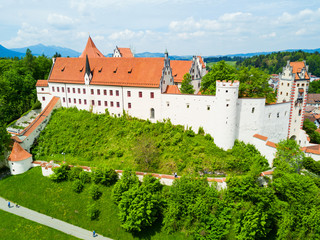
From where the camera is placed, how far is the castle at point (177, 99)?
36812 millimetres

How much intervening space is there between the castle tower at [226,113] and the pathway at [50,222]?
70.4 ft

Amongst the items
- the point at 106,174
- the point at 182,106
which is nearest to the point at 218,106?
the point at 182,106

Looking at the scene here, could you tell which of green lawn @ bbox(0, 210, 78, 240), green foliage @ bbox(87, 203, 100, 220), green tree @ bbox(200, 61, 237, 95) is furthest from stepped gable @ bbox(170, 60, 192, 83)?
green lawn @ bbox(0, 210, 78, 240)

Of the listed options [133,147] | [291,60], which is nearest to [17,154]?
[133,147]

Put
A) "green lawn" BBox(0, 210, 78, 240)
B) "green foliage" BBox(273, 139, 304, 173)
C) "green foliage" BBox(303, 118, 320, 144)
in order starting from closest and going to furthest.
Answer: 1. "green lawn" BBox(0, 210, 78, 240)
2. "green foliage" BBox(273, 139, 304, 173)
3. "green foliage" BBox(303, 118, 320, 144)

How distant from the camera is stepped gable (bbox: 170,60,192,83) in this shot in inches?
2117

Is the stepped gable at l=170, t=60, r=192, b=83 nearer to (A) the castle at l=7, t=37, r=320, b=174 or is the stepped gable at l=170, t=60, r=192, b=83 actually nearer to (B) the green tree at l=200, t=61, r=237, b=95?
(A) the castle at l=7, t=37, r=320, b=174

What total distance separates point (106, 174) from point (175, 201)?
34.2 feet

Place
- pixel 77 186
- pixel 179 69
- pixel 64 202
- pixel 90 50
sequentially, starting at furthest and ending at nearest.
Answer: pixel 90 50 → pixel 179 69 → pixel 77 186 → pixel 64 202

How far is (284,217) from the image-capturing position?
2695cm

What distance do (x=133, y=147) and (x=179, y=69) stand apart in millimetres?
23620

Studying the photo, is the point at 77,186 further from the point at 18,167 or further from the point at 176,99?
the point at 176,99

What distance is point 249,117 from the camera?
1462 inches

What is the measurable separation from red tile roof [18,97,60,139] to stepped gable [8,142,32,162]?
4700 mm
